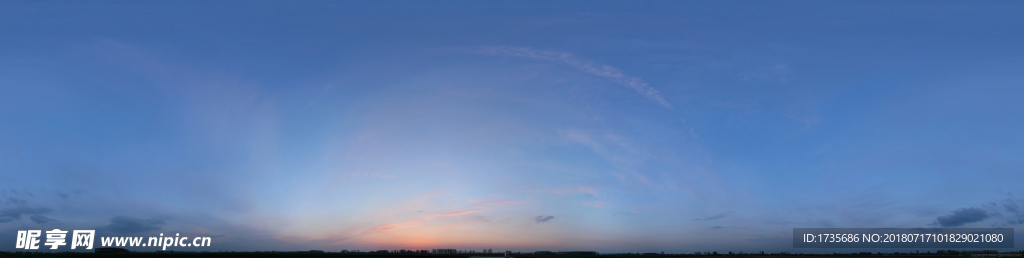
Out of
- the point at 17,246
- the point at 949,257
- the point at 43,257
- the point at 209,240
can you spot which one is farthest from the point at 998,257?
the point at 43,257

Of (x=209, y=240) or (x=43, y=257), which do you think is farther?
(x=43, y=257)

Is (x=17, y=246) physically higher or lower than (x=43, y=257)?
higher

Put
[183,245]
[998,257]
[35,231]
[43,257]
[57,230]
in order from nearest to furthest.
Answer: [35,231] → [57,230] → [183,245] → [998,257] → [43,257]

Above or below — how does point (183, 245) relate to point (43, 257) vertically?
above

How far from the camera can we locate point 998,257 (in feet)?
419

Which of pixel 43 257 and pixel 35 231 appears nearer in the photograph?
pixel 35 231

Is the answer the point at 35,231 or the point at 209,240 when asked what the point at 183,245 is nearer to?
the point at 209,240

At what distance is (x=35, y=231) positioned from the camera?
85000 mm

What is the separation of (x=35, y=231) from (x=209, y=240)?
2537 cm

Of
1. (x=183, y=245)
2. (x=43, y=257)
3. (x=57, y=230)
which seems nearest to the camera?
(x=57, y=230)

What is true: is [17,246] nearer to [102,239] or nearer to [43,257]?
[102,239]

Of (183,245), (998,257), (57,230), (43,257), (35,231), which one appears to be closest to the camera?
(35,231)

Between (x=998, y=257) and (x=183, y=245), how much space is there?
180 metres

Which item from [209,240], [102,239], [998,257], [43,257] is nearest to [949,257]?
[998,257]
